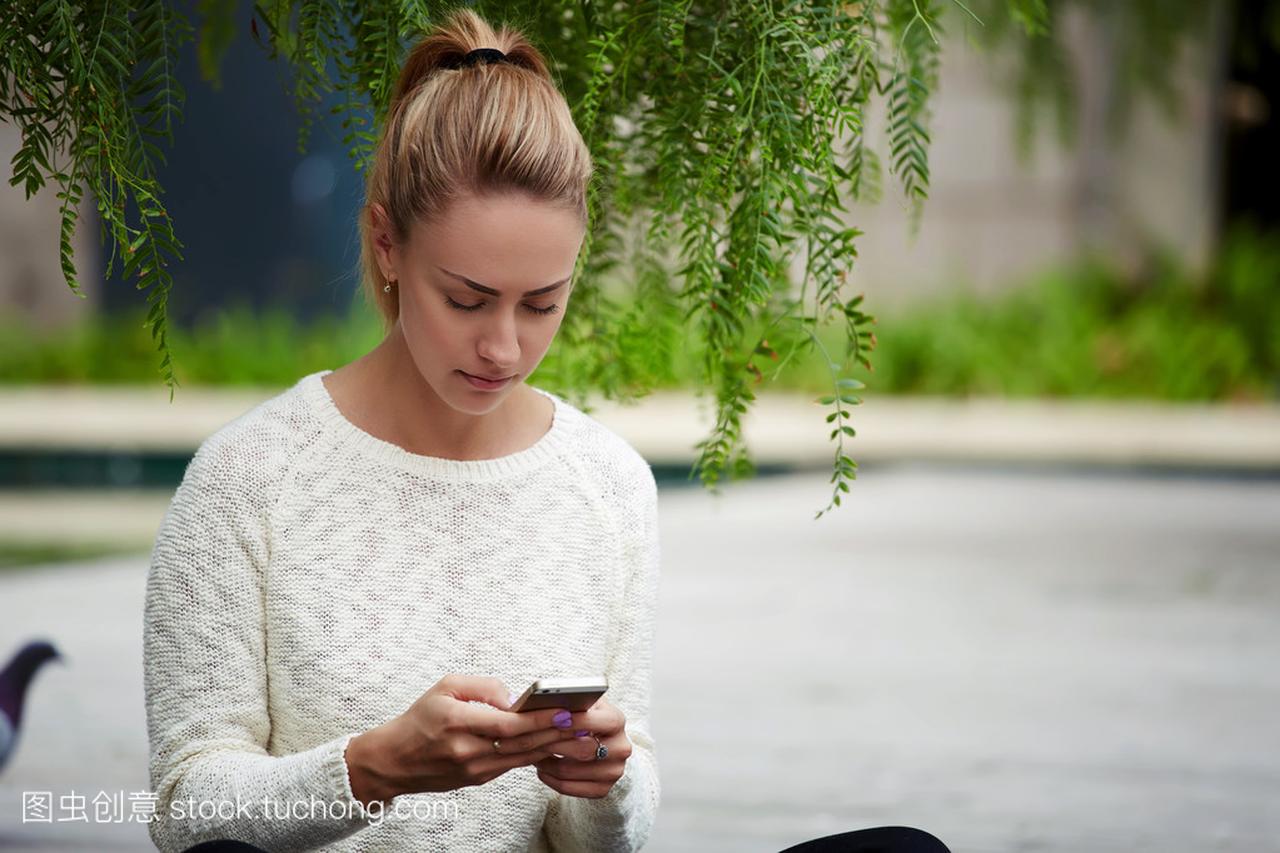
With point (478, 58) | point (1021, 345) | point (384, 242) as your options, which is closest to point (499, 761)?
point (384, 242)

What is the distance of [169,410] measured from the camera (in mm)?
9484

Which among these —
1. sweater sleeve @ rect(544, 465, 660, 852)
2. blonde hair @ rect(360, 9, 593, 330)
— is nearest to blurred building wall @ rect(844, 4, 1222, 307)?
sweater sleeve @ rect(544, 465, 660, 852)

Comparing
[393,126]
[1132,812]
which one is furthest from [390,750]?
[1132,812]

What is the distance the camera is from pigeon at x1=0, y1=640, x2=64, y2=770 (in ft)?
10.9

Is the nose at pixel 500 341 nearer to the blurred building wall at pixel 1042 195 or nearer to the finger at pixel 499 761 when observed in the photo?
the finger at pixel 499 761

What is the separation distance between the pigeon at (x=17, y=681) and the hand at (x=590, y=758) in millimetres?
2018

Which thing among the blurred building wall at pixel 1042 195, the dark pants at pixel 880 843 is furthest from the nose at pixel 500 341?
the blurred building wall at pixel 1042 195

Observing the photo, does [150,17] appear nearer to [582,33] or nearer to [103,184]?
[103,184]

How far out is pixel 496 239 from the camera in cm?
166

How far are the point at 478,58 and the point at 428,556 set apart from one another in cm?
53

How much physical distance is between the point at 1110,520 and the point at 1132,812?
4.47 metres

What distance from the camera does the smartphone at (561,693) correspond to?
1.49 m

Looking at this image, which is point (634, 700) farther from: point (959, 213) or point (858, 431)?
point (959, 213)

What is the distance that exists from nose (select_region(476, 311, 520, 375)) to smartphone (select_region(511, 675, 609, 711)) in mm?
351
